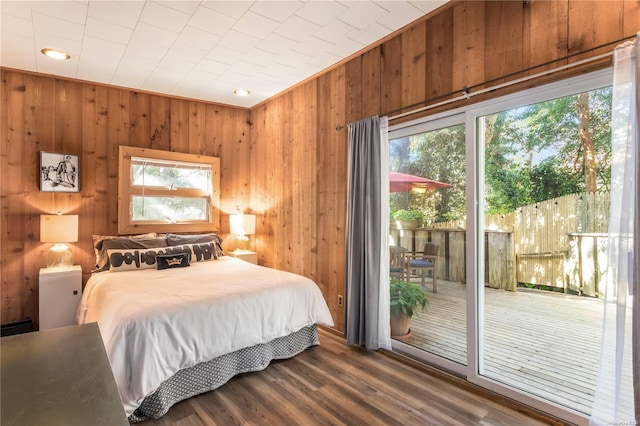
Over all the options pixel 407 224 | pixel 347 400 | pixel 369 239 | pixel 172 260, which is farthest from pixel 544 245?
pixel 172 260

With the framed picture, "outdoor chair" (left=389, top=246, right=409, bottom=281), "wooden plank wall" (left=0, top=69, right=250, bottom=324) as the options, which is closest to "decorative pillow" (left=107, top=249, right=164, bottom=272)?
"wooden plank wall" (left=0, top=69, right=250, bottom=324)

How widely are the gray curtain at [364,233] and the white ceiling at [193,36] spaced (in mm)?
845

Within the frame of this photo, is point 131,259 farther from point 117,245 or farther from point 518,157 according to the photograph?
point 518,157

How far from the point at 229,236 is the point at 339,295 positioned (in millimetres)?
2160

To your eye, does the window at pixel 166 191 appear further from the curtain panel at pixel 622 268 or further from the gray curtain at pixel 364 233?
the curtain panel at pixel 622 268

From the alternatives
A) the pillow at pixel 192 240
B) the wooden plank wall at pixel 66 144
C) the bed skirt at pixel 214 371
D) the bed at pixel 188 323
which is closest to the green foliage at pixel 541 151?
the bed at pixel 188 323

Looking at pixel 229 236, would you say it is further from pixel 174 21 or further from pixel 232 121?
pixel 174 21

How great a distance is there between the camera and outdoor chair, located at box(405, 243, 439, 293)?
287cm

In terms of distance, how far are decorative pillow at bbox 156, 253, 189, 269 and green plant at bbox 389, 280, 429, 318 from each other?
2.27 metres

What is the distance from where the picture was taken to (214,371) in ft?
7.97

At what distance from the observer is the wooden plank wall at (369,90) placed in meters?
2.03

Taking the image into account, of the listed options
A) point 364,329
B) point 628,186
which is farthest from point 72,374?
point 364,329

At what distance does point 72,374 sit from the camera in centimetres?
78

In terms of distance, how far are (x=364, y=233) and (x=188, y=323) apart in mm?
1675
